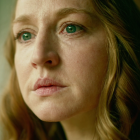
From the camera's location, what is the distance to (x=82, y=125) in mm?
939

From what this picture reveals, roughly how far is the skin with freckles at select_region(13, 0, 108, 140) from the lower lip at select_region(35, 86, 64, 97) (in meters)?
0.02

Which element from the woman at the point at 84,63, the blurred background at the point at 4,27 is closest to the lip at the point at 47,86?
the woman at the point at 84,63

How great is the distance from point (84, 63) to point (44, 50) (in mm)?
166

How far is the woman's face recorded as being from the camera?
2.53 ft

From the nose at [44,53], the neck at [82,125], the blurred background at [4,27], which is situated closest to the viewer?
the nose at [44,53]

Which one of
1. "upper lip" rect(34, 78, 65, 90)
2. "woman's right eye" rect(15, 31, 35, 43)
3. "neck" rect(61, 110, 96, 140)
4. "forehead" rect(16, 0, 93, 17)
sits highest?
"forehead" rect(16, 0, 93, 17)

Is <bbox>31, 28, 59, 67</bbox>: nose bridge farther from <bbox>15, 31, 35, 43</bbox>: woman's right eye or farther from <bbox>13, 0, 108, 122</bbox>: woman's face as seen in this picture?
<bbox>15, 31, 35, 43</bbox>: woman's right eye

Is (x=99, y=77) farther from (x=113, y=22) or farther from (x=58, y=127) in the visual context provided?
(x=58, y=127)

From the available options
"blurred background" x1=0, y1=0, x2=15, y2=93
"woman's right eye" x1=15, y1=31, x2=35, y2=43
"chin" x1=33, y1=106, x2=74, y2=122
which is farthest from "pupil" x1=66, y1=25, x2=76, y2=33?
"blurred background" x1=0, y1=0, x2=15, y2=93

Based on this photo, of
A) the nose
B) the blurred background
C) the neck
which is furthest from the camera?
the blurred background

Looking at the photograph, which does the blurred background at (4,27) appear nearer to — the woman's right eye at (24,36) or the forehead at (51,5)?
the woman's right eye at (24,36)

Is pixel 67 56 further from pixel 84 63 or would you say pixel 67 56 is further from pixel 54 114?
pixel 54 114

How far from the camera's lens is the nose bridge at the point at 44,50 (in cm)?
76

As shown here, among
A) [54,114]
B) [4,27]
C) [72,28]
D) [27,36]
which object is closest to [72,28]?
[72,28]
